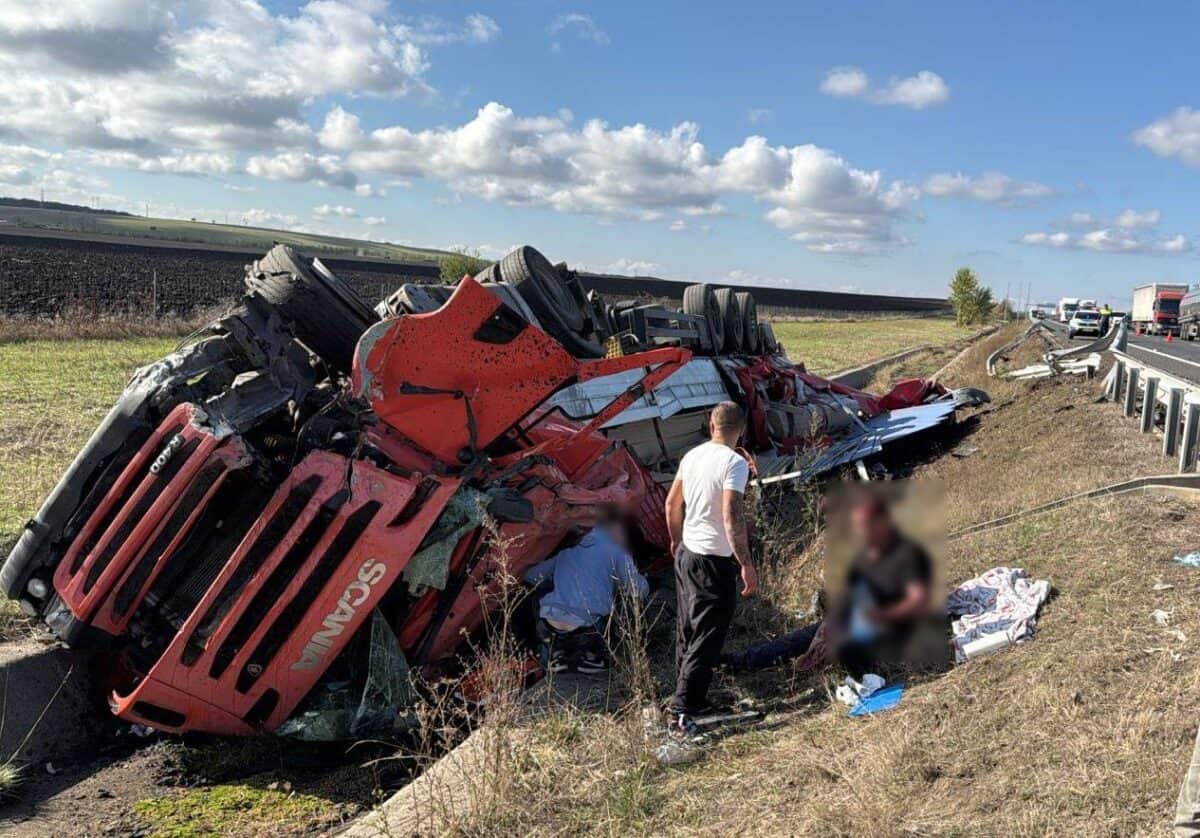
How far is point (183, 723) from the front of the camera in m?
3.86

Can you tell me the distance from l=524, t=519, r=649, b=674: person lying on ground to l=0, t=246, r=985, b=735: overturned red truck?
6.3 inches

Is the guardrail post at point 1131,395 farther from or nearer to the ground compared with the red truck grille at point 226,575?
farther from the ground

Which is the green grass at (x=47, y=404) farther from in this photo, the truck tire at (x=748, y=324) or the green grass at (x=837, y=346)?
the green grass at (x=837, y=346)

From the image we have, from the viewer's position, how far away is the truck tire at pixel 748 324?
Result: 1088 centimetres

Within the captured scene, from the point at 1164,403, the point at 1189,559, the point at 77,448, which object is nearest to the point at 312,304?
the point at 77,448

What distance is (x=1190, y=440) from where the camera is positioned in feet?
19.7

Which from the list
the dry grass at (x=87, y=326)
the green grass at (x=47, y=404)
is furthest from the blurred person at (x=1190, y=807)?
the dry grass at (x=87, y=326)

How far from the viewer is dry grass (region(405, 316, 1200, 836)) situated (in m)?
2.65

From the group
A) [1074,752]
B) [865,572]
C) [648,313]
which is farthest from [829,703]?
[648,313]

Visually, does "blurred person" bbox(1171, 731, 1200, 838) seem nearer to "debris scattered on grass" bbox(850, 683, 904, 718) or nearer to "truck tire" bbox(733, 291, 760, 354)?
"debris scattered on grass" bbox(850, 683, 904, 718)

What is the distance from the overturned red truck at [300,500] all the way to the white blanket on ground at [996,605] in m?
1.93

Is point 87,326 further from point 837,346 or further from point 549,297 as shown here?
point 837,346

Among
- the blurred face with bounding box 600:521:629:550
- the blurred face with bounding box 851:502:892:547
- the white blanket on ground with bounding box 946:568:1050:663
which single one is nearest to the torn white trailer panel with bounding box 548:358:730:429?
the blurred face with bounding box 600:521:629:550

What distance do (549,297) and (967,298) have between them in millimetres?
50751
